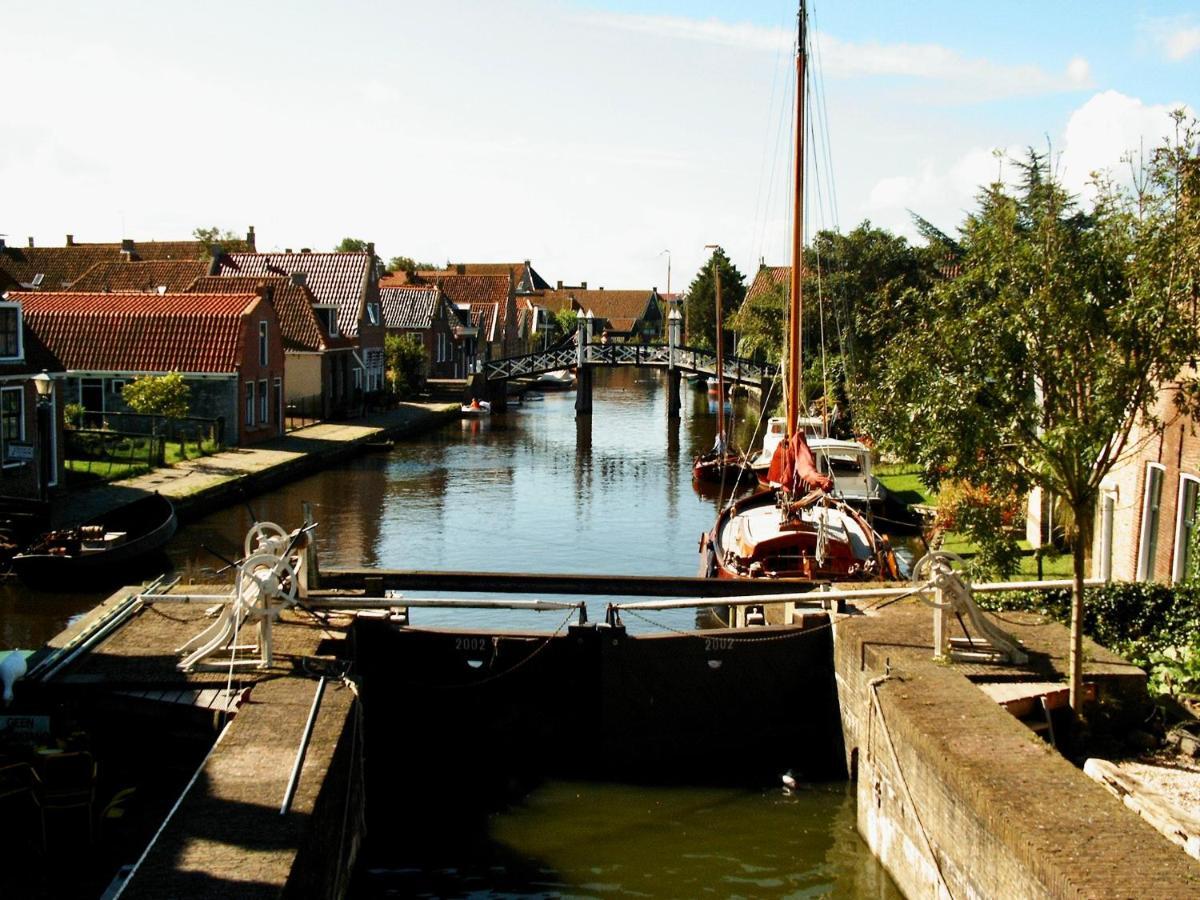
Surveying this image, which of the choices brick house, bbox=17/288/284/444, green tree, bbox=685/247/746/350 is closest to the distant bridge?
brick house, bbox=17/288/284/444

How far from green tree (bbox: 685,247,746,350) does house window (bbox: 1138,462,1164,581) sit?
261 feet

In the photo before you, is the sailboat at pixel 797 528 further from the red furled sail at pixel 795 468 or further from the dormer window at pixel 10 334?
the dormer window at pixel 10 334

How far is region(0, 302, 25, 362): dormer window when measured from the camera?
28312 millimetres

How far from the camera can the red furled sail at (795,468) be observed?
2331 cm

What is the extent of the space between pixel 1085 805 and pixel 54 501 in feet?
80.3

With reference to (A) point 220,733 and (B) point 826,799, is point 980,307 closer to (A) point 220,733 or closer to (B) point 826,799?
(B) point 826,799

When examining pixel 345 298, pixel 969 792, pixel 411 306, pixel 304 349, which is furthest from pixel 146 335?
pixel 969 792

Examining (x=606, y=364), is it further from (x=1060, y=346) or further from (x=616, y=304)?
(x=616, y=304)

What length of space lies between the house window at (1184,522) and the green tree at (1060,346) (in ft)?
16.0

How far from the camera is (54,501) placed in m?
28.4

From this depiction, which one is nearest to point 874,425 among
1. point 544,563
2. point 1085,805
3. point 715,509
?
point 1085,805

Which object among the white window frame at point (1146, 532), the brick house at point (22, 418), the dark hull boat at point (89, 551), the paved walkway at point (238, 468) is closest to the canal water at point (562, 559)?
the dark hull boat at point (89, 551)

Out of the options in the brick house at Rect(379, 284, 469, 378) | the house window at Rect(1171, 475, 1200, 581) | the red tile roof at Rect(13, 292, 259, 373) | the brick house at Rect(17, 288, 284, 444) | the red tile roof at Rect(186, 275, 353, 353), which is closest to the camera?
the house window at Rect(1171, 475, 1200, 581)

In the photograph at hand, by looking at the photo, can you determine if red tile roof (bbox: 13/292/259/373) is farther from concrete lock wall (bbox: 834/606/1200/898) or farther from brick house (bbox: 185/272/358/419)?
concrete lock wall (bbox: 834/606/1200/898)
